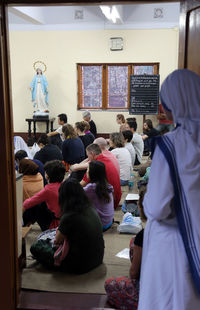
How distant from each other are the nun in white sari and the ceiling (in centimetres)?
729

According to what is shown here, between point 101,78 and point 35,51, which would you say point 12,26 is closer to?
point 35,51

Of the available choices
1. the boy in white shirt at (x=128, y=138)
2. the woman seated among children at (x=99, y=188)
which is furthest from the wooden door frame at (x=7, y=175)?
the boy in white shirt at (x=128, y=138)

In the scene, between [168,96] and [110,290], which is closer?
[168,96]

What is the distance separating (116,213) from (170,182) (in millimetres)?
2672

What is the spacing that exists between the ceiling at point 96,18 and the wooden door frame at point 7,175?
671 cm

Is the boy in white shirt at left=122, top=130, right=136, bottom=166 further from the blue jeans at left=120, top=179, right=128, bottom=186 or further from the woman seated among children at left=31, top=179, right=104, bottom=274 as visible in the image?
the woman seated among children at left=31, top=179, right=104, bottom=274

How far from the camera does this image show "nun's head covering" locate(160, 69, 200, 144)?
1.46 metres

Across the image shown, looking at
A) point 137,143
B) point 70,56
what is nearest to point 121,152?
point 137,143

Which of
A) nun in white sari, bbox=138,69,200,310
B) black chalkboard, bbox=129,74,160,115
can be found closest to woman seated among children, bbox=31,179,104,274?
nun in white sari, bbox=138,69,200,310

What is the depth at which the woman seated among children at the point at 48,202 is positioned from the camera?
314 centimetres

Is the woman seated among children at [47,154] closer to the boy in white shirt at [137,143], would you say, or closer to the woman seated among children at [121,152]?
the woman seated among children at [121,152]

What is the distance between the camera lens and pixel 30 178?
356 centimetres

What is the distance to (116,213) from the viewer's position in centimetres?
407

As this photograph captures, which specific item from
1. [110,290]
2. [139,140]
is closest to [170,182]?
[110,290]
